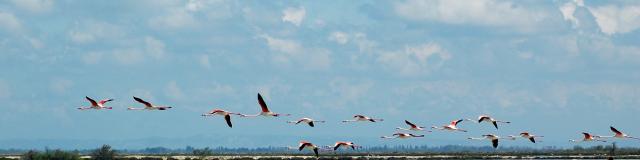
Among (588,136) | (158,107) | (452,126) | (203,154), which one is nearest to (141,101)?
(158,107)

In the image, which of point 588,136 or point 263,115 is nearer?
point 263,115

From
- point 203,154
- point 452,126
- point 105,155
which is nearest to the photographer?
point 452,126

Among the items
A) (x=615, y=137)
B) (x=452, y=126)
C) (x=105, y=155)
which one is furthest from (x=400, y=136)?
(x=105, y=155)

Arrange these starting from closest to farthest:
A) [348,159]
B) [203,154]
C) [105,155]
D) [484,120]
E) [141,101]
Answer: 1. [141,101]
2. [484,120]
3. [105,155]
4. [348,159]
5. [203,154]

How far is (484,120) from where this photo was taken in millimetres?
61750

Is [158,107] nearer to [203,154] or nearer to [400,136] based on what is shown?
[400,136]

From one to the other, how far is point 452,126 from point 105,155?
64.6 metres

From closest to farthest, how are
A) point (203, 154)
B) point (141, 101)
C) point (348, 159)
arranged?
point (141, 101)
point (348, 159)
point (203, 154)

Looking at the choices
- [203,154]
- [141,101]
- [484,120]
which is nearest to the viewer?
[141,101]

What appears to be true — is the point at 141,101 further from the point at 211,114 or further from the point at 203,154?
the point at 203,154

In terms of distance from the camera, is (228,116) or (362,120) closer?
(228,116)

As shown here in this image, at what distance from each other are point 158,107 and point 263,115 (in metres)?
4.95

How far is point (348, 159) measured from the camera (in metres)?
139

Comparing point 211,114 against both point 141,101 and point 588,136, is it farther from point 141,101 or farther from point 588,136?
point 588,136
